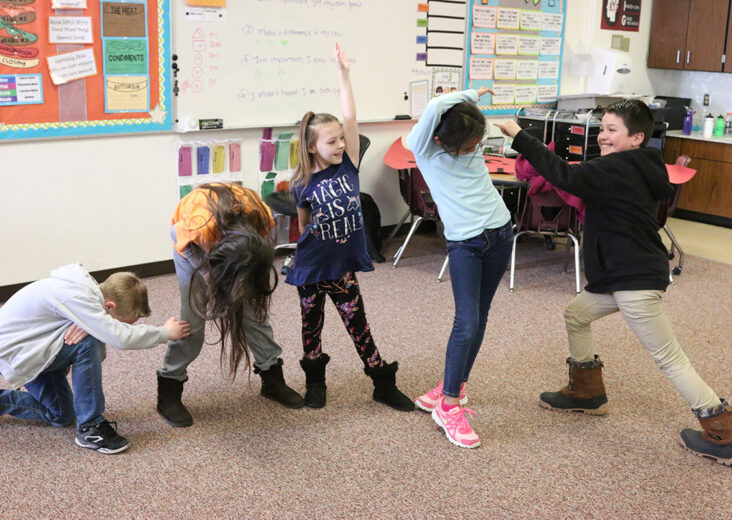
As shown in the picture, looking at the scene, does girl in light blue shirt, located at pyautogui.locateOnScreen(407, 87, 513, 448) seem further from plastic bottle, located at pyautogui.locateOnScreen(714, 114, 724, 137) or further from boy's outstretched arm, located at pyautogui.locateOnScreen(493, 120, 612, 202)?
plastic bottle, located at pyautogui.locateOnScreen(714, 114, 724, 137)

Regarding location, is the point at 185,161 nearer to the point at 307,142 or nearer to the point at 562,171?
the point at 307,142

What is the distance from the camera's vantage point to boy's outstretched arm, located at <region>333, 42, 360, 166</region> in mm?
2605

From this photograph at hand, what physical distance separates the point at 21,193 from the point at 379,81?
7.89 feet

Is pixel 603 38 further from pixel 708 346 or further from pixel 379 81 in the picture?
pixel 708 346

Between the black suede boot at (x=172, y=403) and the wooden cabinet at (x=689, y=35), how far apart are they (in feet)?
17.9

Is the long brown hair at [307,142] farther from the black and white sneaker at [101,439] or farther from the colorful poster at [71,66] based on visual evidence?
the colorful poster at [71,66]

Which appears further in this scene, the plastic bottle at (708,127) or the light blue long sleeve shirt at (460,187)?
the plastic bottle at (708,127)

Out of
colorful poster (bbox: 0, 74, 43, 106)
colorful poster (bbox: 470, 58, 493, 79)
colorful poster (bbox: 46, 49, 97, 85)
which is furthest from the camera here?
colorful poster (bbox: 470, 58, 493, 79)

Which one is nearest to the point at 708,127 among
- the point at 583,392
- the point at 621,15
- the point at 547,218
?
the point at 621,15

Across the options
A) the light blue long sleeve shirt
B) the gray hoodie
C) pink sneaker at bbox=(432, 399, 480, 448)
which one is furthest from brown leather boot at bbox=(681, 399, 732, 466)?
the gray hoodie

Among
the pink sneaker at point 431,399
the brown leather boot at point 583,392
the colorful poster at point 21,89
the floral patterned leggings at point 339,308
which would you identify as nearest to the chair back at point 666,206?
the brown leather boot at point 583,392

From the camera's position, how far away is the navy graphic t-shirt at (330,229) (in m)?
2.63

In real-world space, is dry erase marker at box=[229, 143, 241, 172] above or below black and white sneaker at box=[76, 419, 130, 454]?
above

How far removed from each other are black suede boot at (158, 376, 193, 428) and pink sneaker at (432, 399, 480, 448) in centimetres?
90
